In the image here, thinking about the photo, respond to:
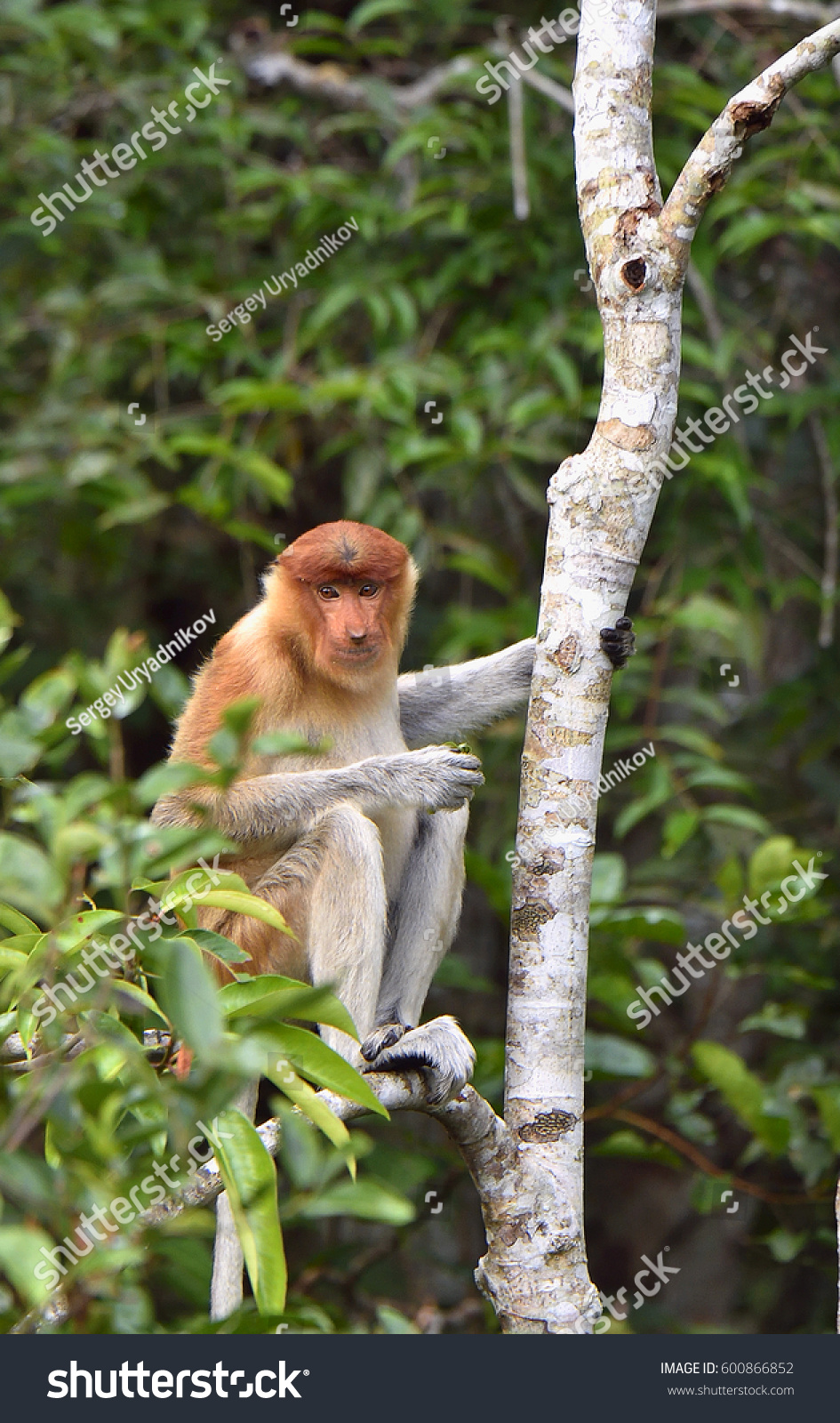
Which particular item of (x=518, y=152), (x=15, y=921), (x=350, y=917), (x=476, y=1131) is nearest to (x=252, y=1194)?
(x=15, y=921)

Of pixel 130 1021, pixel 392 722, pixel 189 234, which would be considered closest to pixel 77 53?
pixel 189 234

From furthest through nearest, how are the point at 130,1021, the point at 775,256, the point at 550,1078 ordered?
the point at 775,256
the point at 550,1078
the point at 130,1021

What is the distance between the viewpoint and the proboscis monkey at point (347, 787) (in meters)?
3.15

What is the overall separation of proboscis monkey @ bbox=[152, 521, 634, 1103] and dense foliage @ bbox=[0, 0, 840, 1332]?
0.37m

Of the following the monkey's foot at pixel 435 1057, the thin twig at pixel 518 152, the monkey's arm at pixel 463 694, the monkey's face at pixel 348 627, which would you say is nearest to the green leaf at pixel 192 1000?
the monkey's foot at pixel 435 1057

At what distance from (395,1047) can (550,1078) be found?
36 cm

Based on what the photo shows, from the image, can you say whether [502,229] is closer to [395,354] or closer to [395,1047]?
[395,354]

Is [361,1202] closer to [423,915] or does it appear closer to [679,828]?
[423,915]

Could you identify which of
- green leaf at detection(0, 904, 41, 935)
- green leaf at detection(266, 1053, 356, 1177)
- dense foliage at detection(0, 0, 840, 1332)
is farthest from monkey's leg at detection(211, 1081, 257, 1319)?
green leaf at detection(266, 1053, 356, 1177)

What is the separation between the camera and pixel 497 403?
4363mm

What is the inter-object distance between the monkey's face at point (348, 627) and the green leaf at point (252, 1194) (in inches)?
71.8

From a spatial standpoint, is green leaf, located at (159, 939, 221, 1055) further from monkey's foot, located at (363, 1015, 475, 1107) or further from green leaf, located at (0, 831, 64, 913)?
monkey's foot, located at (363, 1015, 475, 1107)

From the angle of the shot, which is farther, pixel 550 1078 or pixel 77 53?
pixel 77 53

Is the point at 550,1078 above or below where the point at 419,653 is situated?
below
